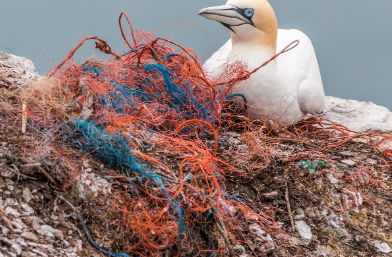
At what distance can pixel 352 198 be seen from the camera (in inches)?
165

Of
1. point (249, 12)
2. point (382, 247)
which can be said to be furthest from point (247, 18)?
point (382, 247)

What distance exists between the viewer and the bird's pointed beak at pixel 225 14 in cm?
465

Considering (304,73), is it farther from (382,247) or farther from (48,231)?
(48,231)

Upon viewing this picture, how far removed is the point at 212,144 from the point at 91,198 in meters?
1.45

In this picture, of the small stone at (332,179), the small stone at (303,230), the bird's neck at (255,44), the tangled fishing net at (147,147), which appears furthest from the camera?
the bird's neck at (255,44)

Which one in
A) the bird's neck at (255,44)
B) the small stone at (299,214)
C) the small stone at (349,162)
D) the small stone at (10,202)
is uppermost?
the bird's neck at (255,44)

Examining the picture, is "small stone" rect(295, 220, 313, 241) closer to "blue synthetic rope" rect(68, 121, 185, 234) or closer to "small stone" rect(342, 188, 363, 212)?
"small stone" rect(342, 188, 363, 212)

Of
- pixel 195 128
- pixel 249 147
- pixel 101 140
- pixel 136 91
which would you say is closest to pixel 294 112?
pixel 249 147

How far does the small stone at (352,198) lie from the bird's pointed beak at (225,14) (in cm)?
174

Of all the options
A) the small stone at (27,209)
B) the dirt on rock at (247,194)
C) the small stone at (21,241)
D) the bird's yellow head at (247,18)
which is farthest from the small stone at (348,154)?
the small stone at (21,241)

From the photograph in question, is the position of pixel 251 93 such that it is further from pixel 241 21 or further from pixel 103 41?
pixel 103 41

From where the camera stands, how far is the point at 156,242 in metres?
3.03

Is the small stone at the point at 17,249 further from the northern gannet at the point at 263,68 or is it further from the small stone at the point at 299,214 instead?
the northern gannet at the point at 263,68

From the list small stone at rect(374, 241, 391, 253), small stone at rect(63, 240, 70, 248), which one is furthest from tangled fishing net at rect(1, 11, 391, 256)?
small stone at rect(374, 241, 391, 253)
